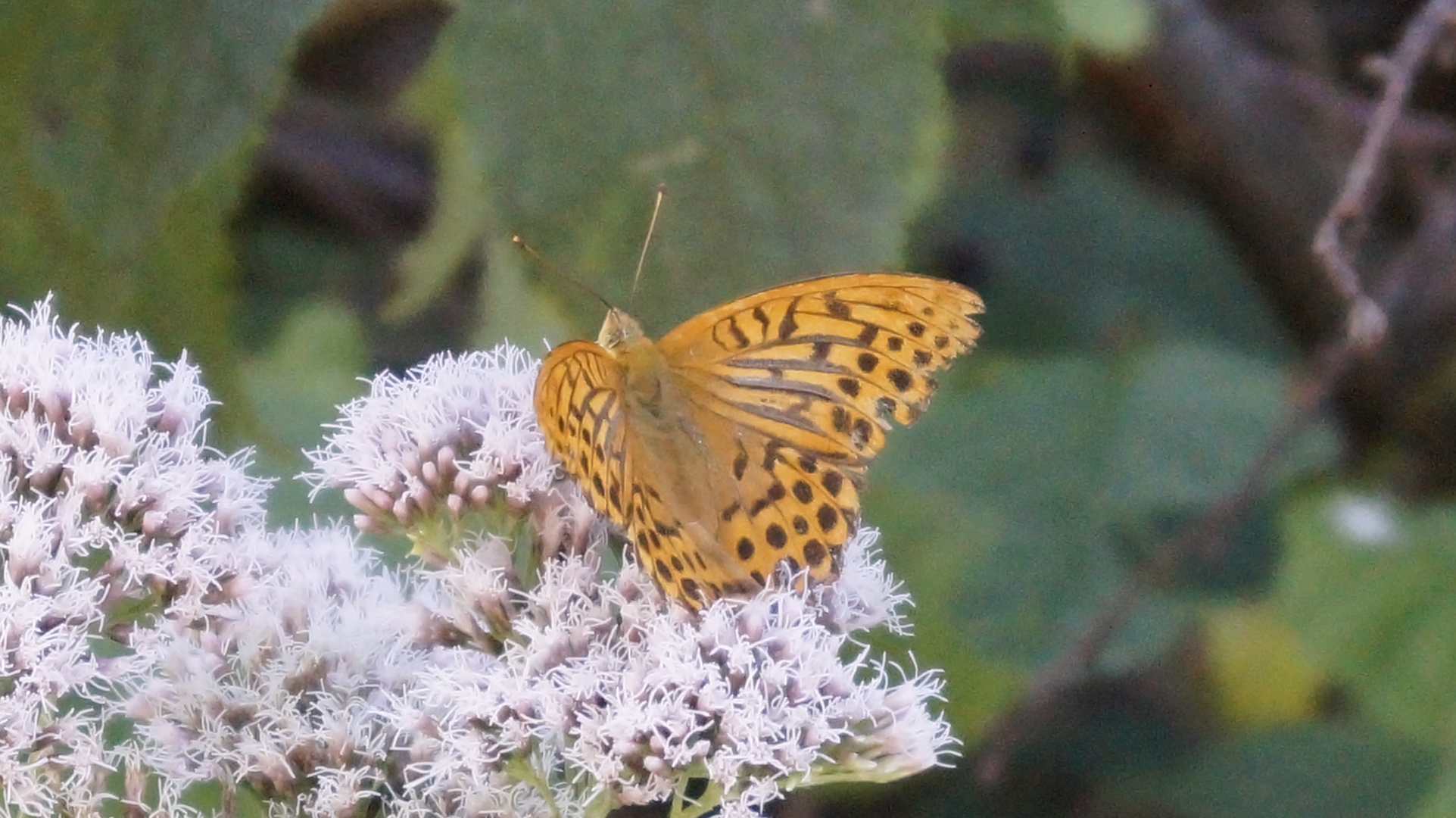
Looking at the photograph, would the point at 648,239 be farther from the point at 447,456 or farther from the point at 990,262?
the point at 990,262

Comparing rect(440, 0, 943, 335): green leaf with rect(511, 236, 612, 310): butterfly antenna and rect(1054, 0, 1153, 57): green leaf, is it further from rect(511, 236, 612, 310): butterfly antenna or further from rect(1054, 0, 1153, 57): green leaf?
rect(1054, 0, 1153, 57): green leaf

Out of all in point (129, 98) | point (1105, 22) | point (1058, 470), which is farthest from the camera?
point (1058, 470)

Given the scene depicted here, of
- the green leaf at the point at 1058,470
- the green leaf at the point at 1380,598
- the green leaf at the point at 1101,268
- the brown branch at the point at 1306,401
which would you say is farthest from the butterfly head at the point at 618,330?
the green leaf at the point at 1380,598

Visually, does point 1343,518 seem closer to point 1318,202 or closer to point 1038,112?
point 1318,202

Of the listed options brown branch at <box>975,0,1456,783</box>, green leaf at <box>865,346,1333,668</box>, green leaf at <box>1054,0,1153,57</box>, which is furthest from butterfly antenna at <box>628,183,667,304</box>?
green leaf at <box>865,346,1333,668</box>

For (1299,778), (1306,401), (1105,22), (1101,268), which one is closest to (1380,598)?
(1299,778)

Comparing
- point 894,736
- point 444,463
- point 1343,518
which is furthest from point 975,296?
point 1343,518

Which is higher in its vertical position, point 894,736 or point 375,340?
point 375,340
